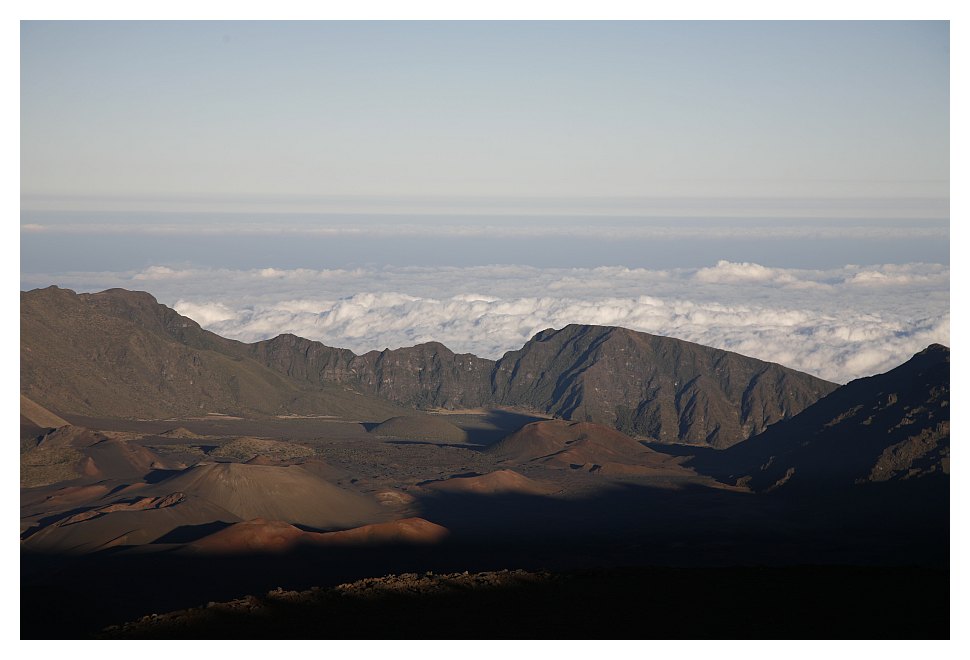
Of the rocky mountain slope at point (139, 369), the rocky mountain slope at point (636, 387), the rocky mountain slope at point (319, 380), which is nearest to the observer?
the rocky mountain slope at point (139, 369)

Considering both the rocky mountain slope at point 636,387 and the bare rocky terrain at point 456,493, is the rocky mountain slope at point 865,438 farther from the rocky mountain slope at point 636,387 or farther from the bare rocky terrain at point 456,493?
the rocky mountain slope at point 636,387

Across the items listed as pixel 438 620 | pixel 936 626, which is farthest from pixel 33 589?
pixel 936 626

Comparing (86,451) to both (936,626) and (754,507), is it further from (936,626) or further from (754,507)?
(936,626)

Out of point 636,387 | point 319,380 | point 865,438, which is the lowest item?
point 319,380

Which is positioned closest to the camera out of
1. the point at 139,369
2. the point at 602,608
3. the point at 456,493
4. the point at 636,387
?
the point at 602,608

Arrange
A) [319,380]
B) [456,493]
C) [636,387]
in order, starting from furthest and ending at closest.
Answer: [319,380] < [636,387] < [456,493]

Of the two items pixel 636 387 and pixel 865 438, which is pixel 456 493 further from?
pixel 636 387

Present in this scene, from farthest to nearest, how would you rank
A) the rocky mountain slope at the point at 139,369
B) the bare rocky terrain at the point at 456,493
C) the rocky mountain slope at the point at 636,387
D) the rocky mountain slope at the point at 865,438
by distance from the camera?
the rocky mountain slope at the point at 636,387
the rocky mountain slope at the point at 139,369
the rocky mountain slope at the point at 865,438
the bare rocky terrain at the point at 456,493

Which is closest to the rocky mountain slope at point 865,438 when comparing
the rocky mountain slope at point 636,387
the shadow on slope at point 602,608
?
the rocky mountain slope at point 636,387

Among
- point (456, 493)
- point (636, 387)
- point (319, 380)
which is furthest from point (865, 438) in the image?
point (319, 380)
